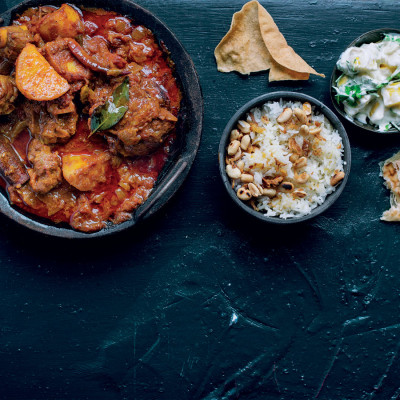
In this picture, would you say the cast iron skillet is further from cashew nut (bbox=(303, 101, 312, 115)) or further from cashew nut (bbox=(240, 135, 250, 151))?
cashew nut (bbox=(303, 101, 312, 115))

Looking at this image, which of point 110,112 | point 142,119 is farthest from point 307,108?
point 110,112

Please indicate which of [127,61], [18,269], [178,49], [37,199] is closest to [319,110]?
[178,49]

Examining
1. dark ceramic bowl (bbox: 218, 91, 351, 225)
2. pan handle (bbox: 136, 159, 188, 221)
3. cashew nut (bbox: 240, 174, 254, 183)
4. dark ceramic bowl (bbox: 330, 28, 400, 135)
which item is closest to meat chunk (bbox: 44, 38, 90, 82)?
pan handle (bbox: 136, 159, 188, 221)

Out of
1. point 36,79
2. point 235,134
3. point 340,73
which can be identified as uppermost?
point 36,79

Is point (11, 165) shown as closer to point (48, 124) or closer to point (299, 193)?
point (48, 124)

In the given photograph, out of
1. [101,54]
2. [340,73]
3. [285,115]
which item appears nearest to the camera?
[101,54]

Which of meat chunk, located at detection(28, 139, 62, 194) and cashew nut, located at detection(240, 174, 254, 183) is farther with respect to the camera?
cashew nut, located at detection(240, 174, 254, 183)
